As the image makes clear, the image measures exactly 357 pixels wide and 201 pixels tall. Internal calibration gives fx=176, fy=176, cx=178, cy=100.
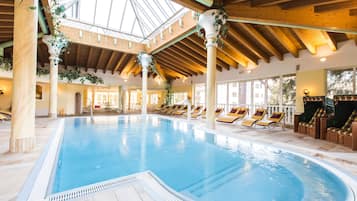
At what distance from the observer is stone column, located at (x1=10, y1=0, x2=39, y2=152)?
3.05 m

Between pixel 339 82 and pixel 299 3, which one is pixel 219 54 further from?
pixel 339 82

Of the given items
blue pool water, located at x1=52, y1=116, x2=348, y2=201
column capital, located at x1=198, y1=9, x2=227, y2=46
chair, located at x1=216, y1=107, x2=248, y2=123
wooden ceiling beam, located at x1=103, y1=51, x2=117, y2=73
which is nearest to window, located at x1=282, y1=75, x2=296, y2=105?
chair, located at x1=216, y1=107, x2=248, y2=123

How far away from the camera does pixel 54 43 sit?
26.1 ft

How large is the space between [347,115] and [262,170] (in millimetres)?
3706

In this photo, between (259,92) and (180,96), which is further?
(180,96)

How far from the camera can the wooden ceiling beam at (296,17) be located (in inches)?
181

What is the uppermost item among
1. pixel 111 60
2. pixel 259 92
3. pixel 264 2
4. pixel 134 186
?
pixel 111 60

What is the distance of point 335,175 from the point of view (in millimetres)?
2535

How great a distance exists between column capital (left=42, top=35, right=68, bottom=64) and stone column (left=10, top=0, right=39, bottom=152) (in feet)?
18.0

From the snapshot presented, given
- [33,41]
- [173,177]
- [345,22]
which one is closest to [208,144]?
[173,177]

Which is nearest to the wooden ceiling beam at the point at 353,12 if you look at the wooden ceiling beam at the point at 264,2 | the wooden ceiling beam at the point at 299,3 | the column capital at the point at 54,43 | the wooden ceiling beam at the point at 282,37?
the wooden ceiling beam at the point at 299,3

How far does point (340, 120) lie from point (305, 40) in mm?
3264

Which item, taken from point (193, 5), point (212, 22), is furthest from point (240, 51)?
point (193, 5)

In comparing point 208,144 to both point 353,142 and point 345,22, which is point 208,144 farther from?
point 345,22
